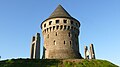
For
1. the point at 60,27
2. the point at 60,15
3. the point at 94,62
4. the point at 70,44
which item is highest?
the point at 60,15

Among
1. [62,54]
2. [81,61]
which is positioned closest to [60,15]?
[62,54]

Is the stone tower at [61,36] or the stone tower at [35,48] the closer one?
the stone tower at [35,48]

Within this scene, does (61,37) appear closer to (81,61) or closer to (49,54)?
(49,54)

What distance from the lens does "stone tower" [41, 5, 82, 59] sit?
39469 mm

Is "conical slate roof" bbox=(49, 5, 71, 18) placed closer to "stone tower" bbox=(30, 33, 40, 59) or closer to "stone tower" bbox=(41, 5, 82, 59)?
"stone tower" bbox=(41, 5, 82, 59)

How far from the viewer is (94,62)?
31188 millimetres

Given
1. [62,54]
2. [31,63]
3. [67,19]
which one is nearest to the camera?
[31,63]

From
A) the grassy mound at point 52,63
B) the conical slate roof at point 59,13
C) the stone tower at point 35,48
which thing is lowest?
the grassy mound at point 52,63

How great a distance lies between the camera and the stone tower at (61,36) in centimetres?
3947

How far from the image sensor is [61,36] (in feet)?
133

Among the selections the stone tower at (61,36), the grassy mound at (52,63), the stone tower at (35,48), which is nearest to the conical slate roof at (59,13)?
the stone tower at (61,36)

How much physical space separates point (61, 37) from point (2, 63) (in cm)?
1492

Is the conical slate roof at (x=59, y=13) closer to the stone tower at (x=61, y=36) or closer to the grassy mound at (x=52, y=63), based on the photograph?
the stone tower at (x=61, y=36)

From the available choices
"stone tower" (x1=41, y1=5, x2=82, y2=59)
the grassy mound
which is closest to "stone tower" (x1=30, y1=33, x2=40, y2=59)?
"stone tower" (x1=41, y1=5, x2=82, y2=59)
